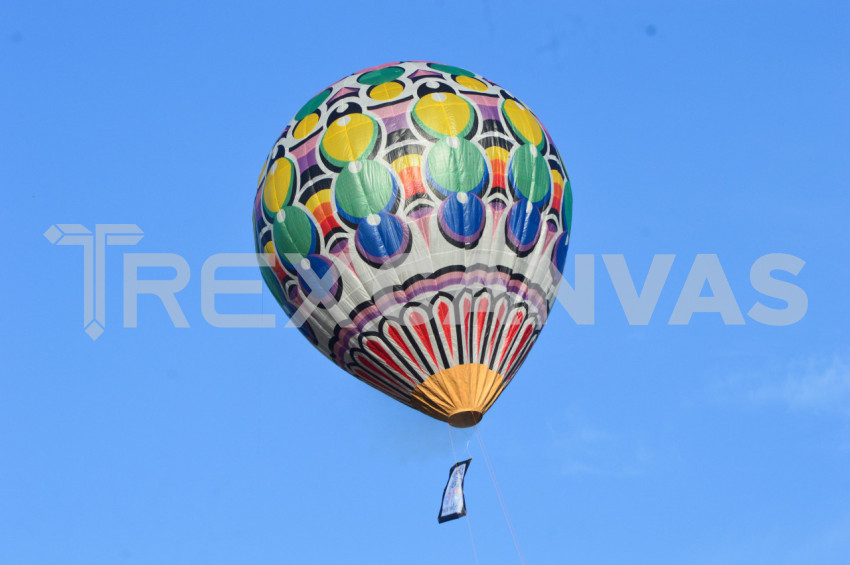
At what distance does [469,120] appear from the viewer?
26719mm

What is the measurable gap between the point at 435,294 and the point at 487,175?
2070 millimetres

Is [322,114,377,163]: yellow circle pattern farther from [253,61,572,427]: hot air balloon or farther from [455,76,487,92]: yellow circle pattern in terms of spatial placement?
[455,76,487,92]: yellow circle pattern

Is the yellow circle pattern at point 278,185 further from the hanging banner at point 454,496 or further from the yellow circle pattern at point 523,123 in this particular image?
the hanging banner at point 454,496

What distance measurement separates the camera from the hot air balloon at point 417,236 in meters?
26.0

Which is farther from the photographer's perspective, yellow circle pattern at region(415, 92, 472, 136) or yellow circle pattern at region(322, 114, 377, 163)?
yellow circle pattern at region(415, 92, 472, 136)

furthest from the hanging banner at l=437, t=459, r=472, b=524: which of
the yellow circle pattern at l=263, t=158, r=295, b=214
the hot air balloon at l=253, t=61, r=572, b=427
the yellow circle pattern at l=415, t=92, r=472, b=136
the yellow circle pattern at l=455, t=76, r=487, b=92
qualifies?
the yellow circle pattern at l=455, t=76, r=487, b=92

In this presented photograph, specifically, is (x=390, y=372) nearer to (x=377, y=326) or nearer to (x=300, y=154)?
(x=377, y=326)

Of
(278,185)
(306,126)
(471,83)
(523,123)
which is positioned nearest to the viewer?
(278,185)

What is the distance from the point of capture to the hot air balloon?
25953 mm

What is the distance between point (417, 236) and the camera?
84.9 ft

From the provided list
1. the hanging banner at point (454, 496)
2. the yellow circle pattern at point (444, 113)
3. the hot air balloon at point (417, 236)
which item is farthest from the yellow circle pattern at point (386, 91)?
the hanging banner at point (454, 496)

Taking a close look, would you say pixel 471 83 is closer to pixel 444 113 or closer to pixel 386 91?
pixel 444 113

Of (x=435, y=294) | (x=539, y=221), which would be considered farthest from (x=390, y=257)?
(x=539, y=221)

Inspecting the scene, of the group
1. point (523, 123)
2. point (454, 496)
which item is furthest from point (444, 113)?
point (454, 496)
